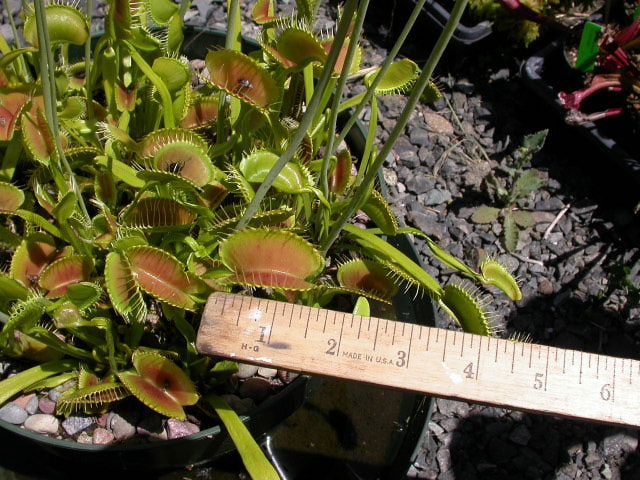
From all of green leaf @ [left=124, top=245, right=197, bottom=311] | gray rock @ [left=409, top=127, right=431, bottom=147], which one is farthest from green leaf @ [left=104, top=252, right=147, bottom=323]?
gray rock @ [left=409, top=127, right=431, bottom=147]

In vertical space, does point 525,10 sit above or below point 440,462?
above

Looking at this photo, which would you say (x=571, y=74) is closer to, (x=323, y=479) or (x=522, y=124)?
(x=522, y=124)

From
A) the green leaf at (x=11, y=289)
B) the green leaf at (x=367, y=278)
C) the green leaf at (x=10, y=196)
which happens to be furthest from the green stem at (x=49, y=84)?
the green leaf at (x=367, y=278)

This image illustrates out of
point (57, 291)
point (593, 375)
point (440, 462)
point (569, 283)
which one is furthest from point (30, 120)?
point (569, 283)

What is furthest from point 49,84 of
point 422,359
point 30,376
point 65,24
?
point 422,359

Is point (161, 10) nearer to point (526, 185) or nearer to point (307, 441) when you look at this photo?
point (307, 441)

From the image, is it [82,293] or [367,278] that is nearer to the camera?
[82,293]

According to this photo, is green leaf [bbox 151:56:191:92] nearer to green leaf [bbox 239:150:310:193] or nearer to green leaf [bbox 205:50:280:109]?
green leaf [bbox 205:50:280:109]
